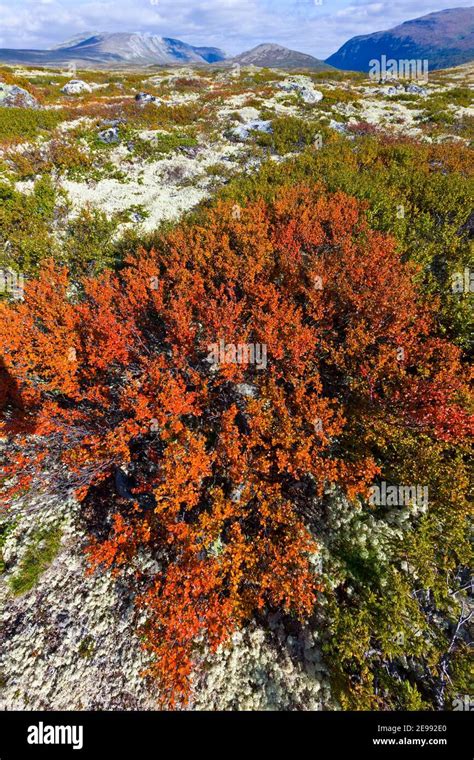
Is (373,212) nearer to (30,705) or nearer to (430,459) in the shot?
(430,459)

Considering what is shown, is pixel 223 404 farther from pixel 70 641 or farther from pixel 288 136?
pixel 288 136

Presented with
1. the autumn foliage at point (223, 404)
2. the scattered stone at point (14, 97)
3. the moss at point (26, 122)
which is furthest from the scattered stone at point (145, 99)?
the autumn foliage at point (223, 404)

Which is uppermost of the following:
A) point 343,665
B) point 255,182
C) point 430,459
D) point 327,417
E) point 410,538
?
point 255,182

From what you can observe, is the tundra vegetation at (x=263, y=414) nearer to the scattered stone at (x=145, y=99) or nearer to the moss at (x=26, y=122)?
the moss at (x=26, y=122)

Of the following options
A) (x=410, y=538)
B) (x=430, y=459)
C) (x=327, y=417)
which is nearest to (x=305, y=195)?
(x=327, y=417)

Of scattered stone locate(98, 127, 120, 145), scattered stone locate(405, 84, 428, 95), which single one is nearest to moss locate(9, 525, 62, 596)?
scattered stone locate(98, 127, 120, 145)

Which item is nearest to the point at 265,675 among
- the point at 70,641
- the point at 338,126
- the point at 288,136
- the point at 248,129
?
the point at 70,641
